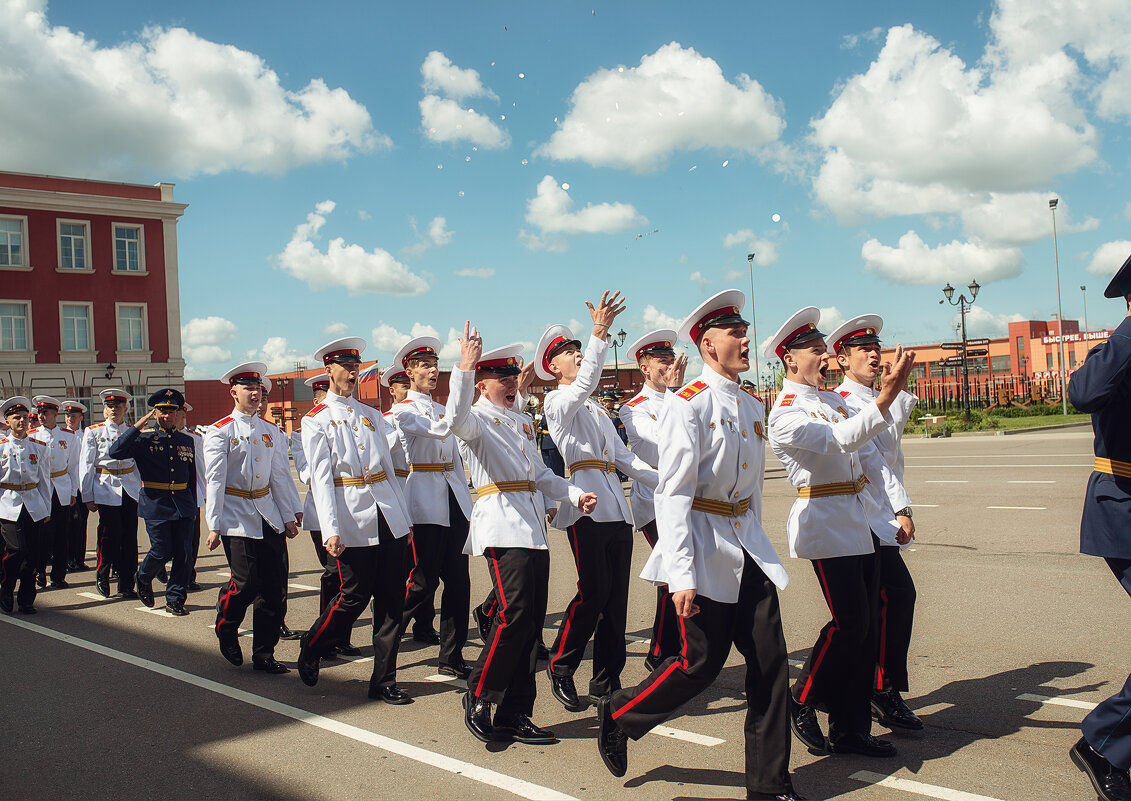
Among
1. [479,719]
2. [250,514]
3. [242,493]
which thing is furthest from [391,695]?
[242,493]

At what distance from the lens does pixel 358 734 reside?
486cm

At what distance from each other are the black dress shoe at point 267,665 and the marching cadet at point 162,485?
2.84 meters

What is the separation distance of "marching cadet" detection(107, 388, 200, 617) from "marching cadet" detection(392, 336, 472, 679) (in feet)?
11.2

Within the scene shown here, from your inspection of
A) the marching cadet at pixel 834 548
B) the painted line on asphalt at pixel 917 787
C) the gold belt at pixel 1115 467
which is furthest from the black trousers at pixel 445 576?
the gold belt at pixel 1115 467

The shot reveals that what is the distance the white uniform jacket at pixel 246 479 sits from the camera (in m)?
6.64

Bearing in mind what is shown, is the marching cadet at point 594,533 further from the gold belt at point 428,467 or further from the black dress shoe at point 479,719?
the gold belt at point 428,467

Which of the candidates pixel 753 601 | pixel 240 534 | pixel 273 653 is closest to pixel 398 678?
pixel 273 653

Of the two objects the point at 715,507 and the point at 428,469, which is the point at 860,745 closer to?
the point at 715,507

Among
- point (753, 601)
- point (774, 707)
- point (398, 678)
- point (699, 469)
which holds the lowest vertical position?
point (398, 678)

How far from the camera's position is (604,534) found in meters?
5.39

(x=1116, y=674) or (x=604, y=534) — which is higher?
(x=604, y=534)

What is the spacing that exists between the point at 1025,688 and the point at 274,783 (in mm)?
4053

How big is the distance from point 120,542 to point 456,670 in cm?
555

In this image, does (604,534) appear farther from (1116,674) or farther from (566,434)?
(1116,674)
